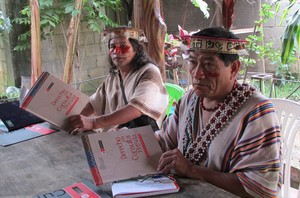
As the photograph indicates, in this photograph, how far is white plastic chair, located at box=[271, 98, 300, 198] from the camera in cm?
161

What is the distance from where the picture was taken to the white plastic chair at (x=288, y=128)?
1606 mm

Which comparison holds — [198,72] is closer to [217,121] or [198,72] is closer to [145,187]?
Result: [217,121]

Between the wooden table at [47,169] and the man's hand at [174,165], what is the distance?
0.11ft

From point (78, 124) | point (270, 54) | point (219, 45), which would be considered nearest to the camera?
point (219, 45)

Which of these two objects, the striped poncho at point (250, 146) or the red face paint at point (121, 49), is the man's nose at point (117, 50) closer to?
the red face paint at point (121, 49)

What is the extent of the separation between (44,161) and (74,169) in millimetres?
195

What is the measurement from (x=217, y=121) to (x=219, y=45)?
0.31m

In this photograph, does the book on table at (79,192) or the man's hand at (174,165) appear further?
the man's hand at (174,165)

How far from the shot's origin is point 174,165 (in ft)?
4.00

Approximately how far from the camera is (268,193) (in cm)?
113

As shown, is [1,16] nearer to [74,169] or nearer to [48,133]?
[48,133]

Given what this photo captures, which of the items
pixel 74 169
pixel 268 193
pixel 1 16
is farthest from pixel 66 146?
pixel 1 16

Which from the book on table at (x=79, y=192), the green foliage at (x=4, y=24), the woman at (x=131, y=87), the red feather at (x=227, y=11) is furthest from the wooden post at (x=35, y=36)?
the book on table at (x=79, y=192)

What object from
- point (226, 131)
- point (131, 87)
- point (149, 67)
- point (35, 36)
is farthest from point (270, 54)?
point (226, 131)
